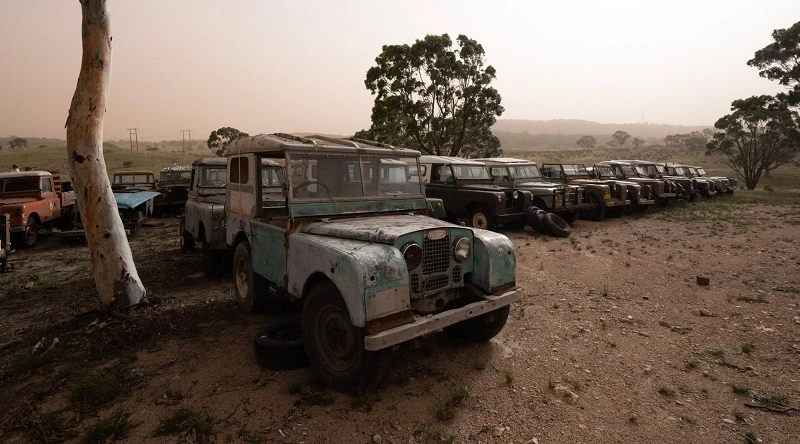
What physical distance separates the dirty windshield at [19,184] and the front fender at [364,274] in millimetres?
10949

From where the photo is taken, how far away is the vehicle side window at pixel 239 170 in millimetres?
4898

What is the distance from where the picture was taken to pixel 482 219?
1027cm

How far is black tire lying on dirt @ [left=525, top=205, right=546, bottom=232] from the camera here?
1056 centimetres

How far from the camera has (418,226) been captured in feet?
12.2

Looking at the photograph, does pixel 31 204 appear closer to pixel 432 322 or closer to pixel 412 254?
pixel 412 254

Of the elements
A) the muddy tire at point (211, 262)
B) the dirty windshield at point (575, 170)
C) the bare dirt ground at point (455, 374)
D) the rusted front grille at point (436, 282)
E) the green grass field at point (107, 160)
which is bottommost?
the bare dirt ground at point (455, 374)

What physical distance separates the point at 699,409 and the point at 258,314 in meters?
4.60

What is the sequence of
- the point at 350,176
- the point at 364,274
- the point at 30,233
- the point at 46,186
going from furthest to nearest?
the point at 46,186 → the point at 30,233 → the point at 350,176 → the point at 364,274

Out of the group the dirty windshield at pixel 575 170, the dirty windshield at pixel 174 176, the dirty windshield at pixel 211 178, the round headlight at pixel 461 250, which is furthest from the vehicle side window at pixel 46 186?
the dirty windshield at pixel 575 170

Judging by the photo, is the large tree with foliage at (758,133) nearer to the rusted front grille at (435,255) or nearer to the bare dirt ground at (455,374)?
the bare dirt ground at (455,374)

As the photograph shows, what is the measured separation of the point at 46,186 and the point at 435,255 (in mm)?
11935

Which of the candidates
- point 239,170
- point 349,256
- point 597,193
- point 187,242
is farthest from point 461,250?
point 597,193

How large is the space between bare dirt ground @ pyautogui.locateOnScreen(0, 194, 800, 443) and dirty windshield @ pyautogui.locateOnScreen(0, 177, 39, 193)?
5.11 m

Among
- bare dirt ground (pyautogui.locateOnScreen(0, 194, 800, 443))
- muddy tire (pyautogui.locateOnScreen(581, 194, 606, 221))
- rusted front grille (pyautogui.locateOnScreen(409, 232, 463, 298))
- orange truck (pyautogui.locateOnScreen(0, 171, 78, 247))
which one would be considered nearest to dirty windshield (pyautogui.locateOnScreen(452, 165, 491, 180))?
muddy tire (pyautogui.locateOnScreen(581, 194, 606, 221))
